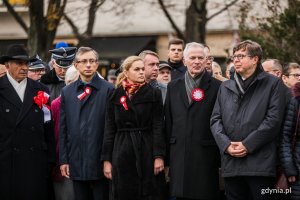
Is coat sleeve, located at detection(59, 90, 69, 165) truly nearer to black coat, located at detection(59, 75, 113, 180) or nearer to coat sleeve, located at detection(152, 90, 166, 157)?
black coat, located at detection(59, 75, 113, 180)

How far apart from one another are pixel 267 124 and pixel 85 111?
2.40 metres

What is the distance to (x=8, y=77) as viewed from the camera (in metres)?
9.57

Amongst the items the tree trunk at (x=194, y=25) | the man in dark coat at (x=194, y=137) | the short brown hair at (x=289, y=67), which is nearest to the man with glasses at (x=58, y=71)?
the man in dark coat at (x=194, y=137)

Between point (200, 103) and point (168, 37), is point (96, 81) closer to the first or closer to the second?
point (200, 103)

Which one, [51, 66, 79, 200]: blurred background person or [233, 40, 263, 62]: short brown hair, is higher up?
[233, 40, 263, 62]: short brown hair

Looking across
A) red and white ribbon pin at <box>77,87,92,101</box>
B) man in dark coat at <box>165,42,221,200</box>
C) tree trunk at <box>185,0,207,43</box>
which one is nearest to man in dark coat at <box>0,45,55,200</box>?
red and white ribbon pin at <box>77,87,92,101</box>

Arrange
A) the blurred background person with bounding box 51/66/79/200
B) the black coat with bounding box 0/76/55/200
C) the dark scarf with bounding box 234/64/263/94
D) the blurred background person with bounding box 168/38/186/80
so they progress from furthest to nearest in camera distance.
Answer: the blurred background person with bounding box 168/38/186/80 < the blurred background person with bounding box 51/66/79/200 < the black coat with bounding box 0/76/55/200 < the dark scarf with bounding box 234/64/263/94

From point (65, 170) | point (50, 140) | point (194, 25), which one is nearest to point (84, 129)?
point (65, 170)

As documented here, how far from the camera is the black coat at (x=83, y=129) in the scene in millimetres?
9087

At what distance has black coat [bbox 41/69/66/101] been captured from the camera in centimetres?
1076

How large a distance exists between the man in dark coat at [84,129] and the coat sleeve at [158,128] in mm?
710

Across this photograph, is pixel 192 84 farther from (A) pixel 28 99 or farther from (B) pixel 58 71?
(B) pixel 58 71

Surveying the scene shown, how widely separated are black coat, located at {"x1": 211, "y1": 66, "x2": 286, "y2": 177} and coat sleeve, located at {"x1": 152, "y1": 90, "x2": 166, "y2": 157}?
708 mm

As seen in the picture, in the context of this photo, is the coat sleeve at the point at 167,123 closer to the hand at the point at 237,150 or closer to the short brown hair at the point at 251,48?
the hand at the point at 237,150
